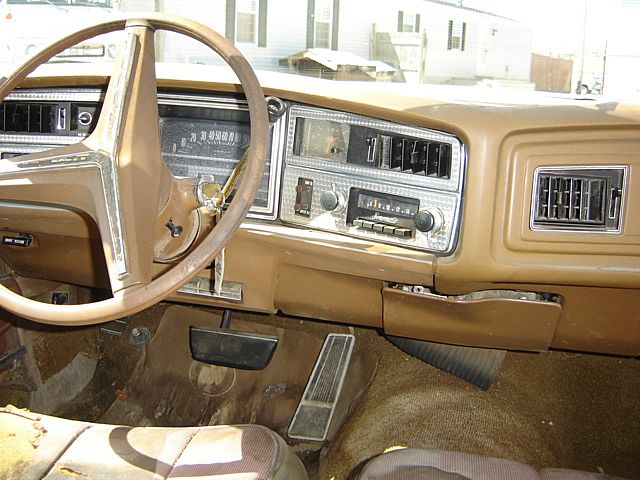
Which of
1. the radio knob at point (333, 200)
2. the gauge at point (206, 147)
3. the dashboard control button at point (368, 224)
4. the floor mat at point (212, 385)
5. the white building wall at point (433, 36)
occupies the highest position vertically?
the white building wall at point (433, 36)

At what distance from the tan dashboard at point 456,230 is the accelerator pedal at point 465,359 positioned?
34 centimetres

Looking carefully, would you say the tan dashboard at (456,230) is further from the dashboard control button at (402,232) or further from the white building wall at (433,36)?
the white building wall at (433,36)

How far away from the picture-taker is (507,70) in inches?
437

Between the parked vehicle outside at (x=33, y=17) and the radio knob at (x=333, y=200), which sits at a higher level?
the parked vehicle outside at (x=33, y=17)

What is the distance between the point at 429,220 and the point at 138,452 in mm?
923

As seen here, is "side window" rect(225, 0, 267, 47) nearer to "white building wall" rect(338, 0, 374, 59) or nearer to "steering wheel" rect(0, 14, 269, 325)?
"white building wall" rect(338, 0, 374, 59)

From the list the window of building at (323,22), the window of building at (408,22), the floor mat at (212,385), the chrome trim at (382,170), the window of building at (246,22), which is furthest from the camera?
the window of building at (408,22)

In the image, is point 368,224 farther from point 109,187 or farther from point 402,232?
point 109,187

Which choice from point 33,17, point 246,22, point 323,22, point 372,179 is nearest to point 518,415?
point 372,179

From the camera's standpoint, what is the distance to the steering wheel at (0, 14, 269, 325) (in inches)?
60.2

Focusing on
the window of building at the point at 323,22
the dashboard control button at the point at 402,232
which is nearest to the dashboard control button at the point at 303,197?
the dashboard control button at the point at 402,232

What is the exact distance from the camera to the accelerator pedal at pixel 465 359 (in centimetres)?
255

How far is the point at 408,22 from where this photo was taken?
39.5ft

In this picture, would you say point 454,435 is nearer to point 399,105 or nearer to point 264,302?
point 264,302
